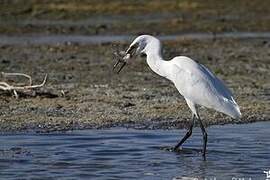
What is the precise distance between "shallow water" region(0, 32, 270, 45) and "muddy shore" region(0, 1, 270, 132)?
3.19ft

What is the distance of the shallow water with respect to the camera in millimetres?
26797

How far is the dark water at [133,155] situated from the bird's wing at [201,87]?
0.61 metres

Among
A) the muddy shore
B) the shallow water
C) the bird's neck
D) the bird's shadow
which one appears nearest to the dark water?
the bird's shadow

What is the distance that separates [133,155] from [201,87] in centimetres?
119

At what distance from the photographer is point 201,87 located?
11.1 meters

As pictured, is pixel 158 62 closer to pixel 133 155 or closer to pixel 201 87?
pixel 201 87

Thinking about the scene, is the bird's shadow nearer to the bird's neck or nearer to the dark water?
the dark water

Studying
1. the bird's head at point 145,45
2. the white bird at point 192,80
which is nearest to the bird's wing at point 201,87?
the white bird at point 192,80

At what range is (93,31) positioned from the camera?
31.5 metres

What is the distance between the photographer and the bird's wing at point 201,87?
11.1 meters

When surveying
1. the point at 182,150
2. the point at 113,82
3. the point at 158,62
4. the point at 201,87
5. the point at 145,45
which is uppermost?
the point at 145,45

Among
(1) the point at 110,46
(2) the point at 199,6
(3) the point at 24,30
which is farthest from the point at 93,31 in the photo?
(2) the point at 199,6

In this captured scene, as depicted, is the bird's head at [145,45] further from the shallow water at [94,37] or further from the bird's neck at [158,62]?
the shallow water at [94,37]

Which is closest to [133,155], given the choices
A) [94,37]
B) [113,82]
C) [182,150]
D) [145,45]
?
[182,150]
